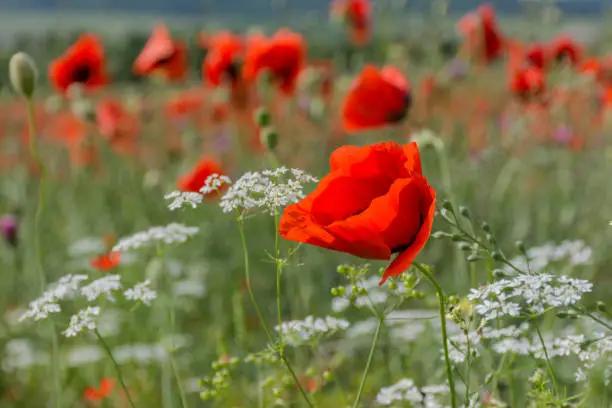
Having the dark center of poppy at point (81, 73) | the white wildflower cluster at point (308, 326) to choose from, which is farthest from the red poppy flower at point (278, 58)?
the white wildflower cluster at point (308, 326)

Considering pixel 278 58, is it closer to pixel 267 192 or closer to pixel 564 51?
pixel 564 51

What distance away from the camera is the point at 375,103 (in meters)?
2.15

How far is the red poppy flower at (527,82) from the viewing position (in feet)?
8.12

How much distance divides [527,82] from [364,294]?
5.62 feet

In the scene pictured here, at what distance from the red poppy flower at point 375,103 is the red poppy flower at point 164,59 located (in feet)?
2.83

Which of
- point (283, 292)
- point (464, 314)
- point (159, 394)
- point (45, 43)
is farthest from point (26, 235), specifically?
point (45, 43)

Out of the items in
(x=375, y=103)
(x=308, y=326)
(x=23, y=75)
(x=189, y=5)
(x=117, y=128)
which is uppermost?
(x=23, y=75)

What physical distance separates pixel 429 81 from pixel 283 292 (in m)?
1.06

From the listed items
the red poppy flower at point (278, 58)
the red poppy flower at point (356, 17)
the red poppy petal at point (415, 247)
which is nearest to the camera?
the red poppy petal at point (415, 247)

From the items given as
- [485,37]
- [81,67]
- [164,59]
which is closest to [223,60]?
[164,59]

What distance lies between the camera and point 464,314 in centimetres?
99

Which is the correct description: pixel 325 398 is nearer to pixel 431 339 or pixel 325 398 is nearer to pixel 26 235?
pixel 431 339

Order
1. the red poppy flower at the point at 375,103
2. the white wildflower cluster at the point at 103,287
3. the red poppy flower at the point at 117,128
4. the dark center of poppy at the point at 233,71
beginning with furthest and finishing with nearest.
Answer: the red poppy flower at the point at 117,128 < the dark center of poppy at the point at 233,71 < the red poppy flower at the point at 375,103 < the white wildflower cluster at the point at 103,287

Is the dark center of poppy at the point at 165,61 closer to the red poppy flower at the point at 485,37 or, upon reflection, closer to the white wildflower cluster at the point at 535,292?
the red poppy flower at the point at 485,37
